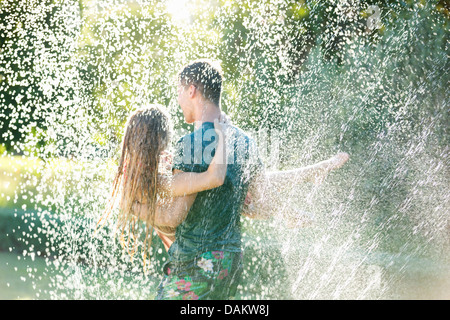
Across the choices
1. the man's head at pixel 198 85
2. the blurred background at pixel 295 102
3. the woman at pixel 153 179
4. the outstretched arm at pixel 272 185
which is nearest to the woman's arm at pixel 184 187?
the woman at pixel 153 179

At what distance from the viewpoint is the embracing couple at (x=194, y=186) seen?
2025mm

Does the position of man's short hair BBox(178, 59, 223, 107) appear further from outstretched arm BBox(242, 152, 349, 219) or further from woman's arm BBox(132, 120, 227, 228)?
Answer: outstretched arm BBox(242, 152, 349, 219)

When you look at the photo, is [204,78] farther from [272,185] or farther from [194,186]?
[272,185]

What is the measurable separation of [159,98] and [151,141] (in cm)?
565

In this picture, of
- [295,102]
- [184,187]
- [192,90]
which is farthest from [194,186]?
[295,102]

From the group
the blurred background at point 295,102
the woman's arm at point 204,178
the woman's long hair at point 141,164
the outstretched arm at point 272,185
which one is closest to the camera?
the woman's arm at point 204,178

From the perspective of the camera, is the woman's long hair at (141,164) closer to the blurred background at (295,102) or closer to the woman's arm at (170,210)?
the woman's arm at (170,210)

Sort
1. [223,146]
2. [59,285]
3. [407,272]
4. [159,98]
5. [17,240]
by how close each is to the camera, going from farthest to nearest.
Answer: [17,240] < [159,98] < [407,272] < [59,285] < [223,146]

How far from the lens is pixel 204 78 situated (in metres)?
2.14

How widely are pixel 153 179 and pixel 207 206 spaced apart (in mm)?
250

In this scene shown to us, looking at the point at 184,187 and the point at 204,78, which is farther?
the point at 204,78
